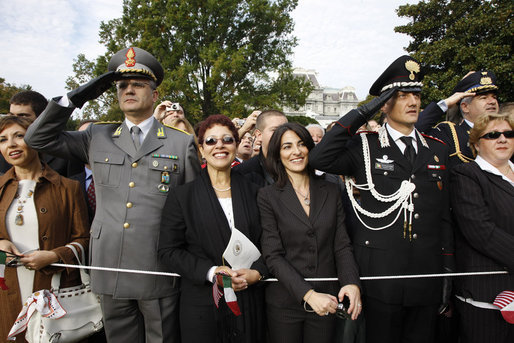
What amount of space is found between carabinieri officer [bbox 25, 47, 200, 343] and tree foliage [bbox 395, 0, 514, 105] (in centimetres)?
1521

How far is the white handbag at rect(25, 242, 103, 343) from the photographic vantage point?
2521 millimetres

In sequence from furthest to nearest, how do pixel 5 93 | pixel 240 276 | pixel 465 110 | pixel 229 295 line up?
pixel 5 93 < pixel 465 110 < pixel 240 276 < pixel 229 295

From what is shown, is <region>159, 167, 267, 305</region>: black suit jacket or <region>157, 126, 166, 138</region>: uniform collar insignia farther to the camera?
<region>157, 126, 166, 138</region>: uniform collar insignia

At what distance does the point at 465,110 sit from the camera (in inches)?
153

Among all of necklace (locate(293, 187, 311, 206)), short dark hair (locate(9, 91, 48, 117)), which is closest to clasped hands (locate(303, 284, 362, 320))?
necklace (locate(293, 187, 311, 206))

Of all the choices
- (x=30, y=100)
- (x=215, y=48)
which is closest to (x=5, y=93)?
(x=215, y=48)

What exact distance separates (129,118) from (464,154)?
11.8 feet

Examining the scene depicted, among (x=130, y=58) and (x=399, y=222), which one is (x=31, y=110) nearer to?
(x=130, y=58)

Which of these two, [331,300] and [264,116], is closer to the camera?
[331,300]

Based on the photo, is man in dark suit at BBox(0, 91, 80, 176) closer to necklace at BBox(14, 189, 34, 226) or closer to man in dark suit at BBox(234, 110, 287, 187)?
necklace at BBox(14, 189, 34, 226)

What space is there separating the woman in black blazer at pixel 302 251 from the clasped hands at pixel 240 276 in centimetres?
17

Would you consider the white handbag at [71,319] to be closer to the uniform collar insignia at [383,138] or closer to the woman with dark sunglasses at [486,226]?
the uniform collar insignia at [383,138]

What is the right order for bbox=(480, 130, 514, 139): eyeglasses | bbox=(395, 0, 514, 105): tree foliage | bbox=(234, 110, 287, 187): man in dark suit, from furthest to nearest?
bbox=(395, 0, 514, 105): tree foliage, bbox=(234, 110, 287, 187): man in dark suit, bbox=(480, 130, 514, 139): eyeglasses

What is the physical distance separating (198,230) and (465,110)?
11.7 ft
